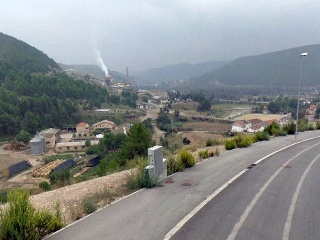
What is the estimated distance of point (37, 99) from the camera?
7850 centimetres

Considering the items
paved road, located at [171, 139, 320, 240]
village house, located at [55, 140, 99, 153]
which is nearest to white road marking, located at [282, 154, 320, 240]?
paved road, located at [171, 139, 320, 240]

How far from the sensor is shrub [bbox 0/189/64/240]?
5484mm

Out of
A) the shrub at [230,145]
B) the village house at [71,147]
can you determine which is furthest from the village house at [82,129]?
the shrub at [230,145]

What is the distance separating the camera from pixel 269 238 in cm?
585

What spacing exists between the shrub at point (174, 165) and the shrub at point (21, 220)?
5.26 meters

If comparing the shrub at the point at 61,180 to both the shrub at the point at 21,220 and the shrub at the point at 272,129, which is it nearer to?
the shrub at the point at 21,220

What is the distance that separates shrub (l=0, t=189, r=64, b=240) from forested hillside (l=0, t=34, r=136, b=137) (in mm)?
66082

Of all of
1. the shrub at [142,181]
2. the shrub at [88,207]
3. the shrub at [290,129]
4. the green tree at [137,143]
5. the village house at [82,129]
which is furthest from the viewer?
the village house at [82,129]

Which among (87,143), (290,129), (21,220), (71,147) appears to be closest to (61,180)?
(21,220)

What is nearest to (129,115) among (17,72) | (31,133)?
(31,133)

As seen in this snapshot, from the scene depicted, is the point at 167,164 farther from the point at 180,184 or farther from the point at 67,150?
the point at 67,150

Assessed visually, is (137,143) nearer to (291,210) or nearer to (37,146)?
(291,210)

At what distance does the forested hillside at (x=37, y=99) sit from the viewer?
7031 centimetres

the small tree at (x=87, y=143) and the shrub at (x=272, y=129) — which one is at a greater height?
the shrub at (x=272, y=129)
